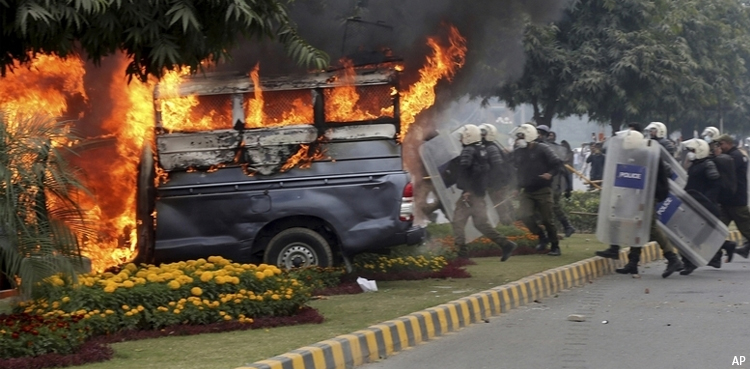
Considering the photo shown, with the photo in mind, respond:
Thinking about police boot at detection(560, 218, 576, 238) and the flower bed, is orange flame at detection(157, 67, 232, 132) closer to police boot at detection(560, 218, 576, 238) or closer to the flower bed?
the flower bed

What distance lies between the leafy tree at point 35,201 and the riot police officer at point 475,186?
7.69 metres

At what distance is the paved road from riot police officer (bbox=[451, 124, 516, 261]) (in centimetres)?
203

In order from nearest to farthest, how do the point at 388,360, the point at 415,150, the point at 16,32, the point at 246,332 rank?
the point at 16,32 < the point at 388,360 < the point at 246,332 < the point at 415,150

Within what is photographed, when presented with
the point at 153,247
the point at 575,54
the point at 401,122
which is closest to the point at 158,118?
the point at 153,247

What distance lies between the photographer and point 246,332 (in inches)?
347

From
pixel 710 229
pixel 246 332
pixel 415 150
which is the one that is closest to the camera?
pixel 246 332

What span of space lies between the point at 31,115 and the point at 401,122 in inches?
222

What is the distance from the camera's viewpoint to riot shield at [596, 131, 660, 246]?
1366cm

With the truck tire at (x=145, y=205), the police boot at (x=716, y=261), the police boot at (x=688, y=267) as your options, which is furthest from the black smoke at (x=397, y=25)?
the police boot at (x=716, y=261)

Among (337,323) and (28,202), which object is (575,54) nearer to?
(337,323)

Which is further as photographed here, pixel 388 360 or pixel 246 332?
pixel 246 332

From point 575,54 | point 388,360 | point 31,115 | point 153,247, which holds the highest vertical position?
point 575,54

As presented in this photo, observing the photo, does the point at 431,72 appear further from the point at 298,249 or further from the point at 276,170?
the point at 298,249

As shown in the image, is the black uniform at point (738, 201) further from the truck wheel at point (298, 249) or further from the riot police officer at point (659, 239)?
the truck wheel at point (298, 249)
